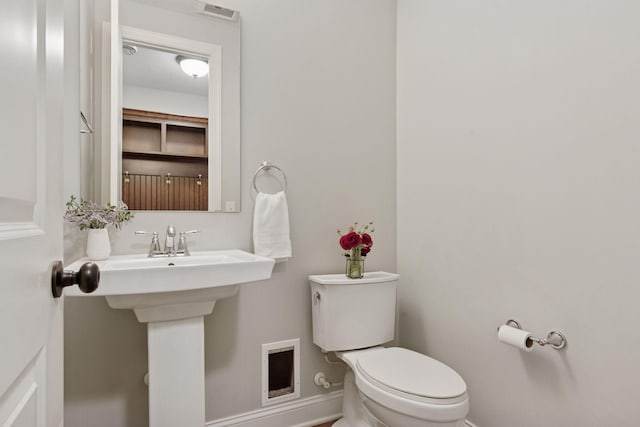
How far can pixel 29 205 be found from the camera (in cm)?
45

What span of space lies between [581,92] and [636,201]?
0.42 meters

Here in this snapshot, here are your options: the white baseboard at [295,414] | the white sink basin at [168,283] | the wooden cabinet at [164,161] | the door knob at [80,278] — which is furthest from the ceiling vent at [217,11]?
the white baseboard at [295,414]

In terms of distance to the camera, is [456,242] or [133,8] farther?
[456,242]

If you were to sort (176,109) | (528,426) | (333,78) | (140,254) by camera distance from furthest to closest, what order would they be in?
(333,78)
(176,109)
(140,254)
(528,426)

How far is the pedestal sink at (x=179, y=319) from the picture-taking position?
1192 millimetres

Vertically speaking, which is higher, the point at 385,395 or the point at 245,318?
the point at 245,318

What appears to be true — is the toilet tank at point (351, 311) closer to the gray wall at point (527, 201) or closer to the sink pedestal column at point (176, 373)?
the gray wall at point (527, 201)

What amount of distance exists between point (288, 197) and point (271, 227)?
21 centimetres

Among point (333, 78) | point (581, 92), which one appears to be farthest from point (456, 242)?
point (333, 78)

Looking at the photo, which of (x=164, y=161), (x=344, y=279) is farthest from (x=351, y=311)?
(x=164, y=161)

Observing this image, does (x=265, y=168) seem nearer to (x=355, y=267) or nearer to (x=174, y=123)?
(x=174, y=123)

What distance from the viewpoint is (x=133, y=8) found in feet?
4.97

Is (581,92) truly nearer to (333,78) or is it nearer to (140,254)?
(333,78)

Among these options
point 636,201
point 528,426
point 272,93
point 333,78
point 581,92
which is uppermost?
point 333,78
